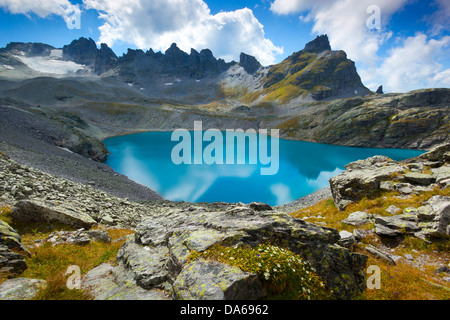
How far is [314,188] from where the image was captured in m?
45.4

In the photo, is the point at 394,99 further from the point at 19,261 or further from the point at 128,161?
the point at 19,261

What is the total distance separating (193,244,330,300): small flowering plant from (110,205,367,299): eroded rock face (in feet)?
0.92

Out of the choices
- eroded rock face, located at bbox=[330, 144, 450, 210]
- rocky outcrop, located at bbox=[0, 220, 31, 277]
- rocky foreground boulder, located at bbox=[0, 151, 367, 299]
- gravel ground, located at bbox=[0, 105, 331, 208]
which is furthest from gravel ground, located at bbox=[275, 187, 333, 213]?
rocky outcrop, located at bbox=[0, 220, 31, 277]

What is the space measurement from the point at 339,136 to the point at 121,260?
123404mm

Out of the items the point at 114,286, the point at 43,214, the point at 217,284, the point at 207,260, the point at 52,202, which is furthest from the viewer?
the point at 52,202

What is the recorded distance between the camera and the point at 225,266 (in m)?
5.44

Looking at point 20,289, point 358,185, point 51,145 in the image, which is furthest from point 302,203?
point 51,145

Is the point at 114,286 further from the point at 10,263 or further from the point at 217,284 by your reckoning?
the point at 217,284

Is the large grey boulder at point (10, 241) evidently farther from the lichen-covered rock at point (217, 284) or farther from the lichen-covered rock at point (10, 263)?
the lichen-covered rock at point (217, 284)

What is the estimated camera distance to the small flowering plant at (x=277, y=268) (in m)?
5.12

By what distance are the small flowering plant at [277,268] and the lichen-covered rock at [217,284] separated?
0.89 ft

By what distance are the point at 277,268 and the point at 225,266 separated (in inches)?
56.6
